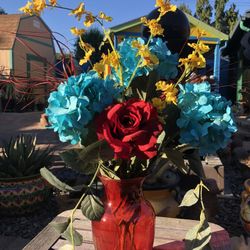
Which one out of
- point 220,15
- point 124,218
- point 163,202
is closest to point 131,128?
point 124,218

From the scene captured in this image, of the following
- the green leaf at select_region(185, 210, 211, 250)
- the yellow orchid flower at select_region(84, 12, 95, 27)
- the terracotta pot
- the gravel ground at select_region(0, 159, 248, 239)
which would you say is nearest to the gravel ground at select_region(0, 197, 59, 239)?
the gravel ground at select_region(0, 159, 248, 239)

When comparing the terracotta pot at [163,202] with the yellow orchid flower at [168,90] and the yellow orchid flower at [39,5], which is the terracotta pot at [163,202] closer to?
the yellow orchid flower at [168,90]

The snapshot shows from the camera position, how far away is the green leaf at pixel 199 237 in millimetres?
1078

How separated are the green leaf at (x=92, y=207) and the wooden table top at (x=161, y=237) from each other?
0.59m

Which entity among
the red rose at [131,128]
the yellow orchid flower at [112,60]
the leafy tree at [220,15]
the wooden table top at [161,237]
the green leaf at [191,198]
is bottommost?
the wooden table top at [161,237]

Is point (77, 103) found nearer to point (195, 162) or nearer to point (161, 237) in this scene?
point (195, 162)

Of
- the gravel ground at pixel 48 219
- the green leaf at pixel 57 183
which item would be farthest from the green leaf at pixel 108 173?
the gravel ground at pixel 48 219

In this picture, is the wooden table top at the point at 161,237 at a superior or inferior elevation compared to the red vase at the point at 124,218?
inferior

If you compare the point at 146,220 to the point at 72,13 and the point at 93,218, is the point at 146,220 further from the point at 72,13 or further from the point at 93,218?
the point at 72,13

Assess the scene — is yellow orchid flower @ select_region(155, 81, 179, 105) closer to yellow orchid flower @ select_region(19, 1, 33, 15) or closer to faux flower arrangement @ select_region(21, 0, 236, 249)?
faux flower arrangement @ select_region(21, 0, 236, 249)

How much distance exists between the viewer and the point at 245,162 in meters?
5.65

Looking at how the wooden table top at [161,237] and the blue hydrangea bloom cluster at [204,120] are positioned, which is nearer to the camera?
the blue hydrangea bloom cluster at [204,120]

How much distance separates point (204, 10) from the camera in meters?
26.4

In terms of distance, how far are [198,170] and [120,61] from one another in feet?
1.30
